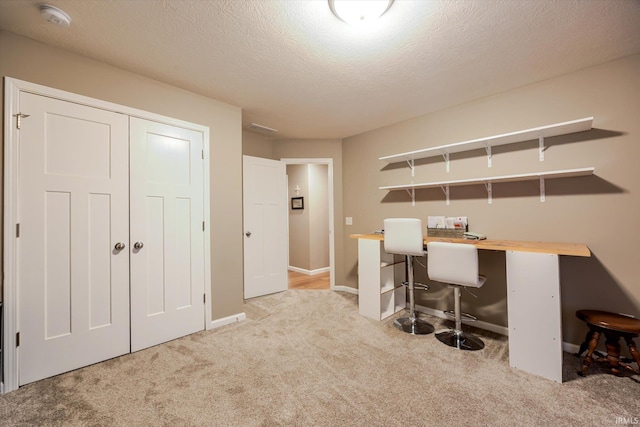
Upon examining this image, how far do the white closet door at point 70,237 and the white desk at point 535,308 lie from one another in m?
3.26

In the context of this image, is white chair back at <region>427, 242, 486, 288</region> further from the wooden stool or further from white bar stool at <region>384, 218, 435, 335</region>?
the wooden stool

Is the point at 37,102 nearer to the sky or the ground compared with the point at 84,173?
nearer to the sky

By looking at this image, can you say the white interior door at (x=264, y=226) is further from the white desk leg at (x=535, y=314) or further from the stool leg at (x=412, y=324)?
the white desk leg at (x=535, y=314)

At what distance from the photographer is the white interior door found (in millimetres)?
3898

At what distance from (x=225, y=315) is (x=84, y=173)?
74.0 inches

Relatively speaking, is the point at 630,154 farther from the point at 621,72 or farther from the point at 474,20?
the point at 474,20

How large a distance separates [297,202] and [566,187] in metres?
4.26

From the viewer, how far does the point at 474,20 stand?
1682mm

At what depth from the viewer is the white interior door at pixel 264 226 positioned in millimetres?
3898

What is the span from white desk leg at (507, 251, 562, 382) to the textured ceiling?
1.60 meters

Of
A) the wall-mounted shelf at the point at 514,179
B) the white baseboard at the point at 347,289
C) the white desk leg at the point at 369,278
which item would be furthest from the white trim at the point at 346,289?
the wall-mounted shelf at the point at 514,179

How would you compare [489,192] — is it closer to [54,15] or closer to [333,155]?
[333,155]

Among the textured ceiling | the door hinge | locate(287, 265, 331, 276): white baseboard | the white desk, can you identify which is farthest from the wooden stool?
the door hinge

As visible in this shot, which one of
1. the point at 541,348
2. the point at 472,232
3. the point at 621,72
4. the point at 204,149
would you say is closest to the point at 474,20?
the point at 621,72
